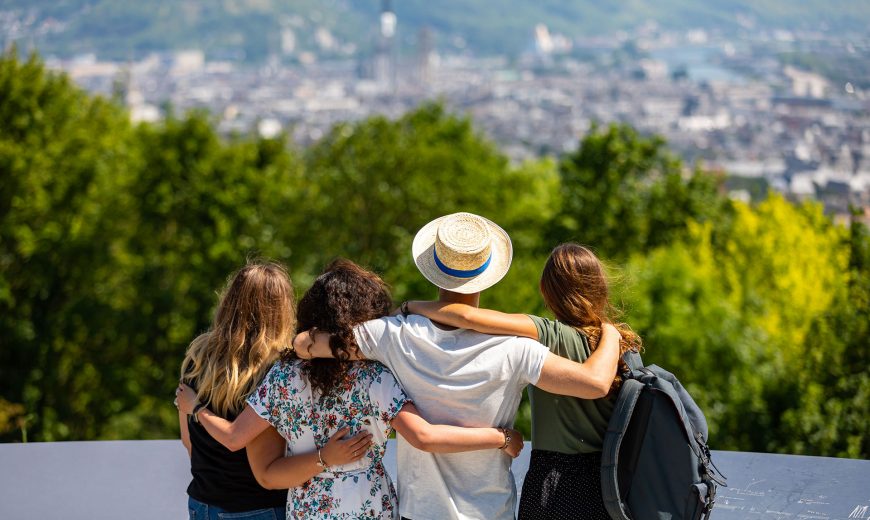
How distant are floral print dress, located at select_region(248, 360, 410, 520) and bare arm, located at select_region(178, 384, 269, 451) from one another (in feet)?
0.15

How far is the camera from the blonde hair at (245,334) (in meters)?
3.41

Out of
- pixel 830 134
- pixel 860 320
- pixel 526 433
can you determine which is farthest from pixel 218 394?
pixel 830 134

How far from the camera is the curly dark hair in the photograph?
321cm

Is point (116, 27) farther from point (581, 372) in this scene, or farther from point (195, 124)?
point (581, 372)

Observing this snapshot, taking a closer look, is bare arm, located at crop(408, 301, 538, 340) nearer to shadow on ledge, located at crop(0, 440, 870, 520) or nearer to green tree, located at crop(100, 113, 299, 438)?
shadow on ledge, located at crop(0, 440, 870, 520)

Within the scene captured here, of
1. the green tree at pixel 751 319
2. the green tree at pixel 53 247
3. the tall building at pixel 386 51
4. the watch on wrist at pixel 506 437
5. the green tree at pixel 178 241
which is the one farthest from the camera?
the tall building at pixel 386 51

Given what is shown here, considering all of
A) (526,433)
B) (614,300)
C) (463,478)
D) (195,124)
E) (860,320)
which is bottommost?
(526,433)

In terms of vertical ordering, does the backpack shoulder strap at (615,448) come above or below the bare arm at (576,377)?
below

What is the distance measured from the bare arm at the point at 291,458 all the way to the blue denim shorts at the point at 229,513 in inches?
8.2

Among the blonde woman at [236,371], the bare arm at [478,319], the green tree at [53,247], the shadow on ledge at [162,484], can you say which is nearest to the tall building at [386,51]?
the green tree at [53,247]

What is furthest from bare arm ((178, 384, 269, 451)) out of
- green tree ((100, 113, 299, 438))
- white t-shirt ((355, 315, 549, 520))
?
green tree ((100, 113, 299, 438))

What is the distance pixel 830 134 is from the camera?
179ft

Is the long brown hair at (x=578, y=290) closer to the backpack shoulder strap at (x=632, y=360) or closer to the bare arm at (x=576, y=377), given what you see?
the backpack shoulder strap at (x=632, y=360)

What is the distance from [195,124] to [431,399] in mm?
27124
